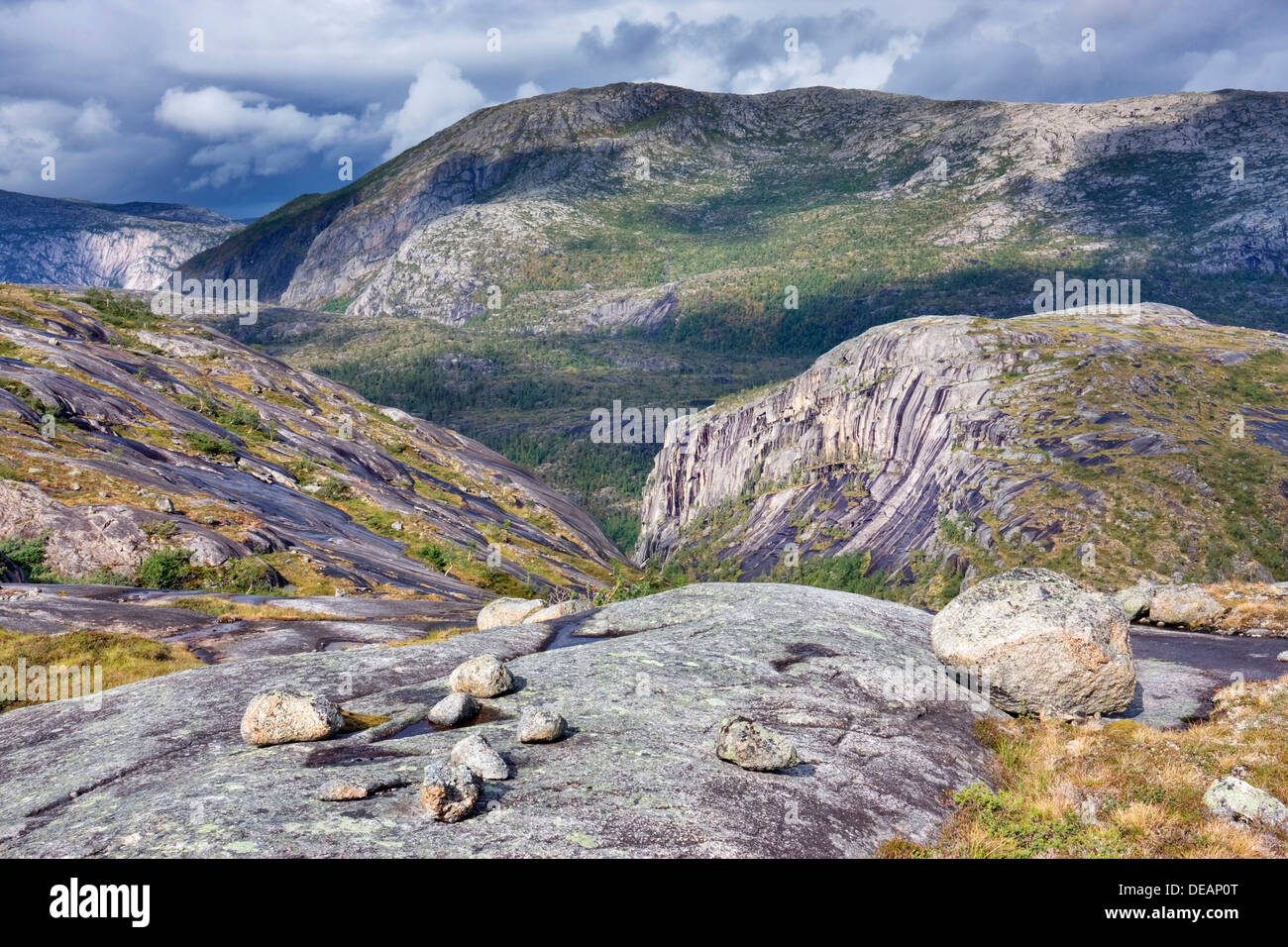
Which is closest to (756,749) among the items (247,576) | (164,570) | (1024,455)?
(247,576)

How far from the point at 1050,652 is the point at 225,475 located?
2263 inches

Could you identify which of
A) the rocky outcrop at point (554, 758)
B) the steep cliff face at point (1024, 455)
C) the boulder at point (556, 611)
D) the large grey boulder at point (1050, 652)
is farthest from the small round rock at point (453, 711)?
the steep cliff face at point (1024, 455)

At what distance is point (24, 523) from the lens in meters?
39.0

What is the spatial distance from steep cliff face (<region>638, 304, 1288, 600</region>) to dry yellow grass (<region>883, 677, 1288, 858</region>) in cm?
9731

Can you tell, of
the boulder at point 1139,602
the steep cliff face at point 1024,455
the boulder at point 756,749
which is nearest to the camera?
the boulder at point 756,749

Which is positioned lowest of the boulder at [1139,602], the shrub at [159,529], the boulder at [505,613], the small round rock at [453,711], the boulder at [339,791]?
the boulder at [1139,602]

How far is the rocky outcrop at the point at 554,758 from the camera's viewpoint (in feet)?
39.8

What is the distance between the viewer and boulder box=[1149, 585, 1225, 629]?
33.6 m

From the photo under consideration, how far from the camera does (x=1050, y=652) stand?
21.6 m

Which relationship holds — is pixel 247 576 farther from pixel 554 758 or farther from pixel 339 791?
pixel 339 791

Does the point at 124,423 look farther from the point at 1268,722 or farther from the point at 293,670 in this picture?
the point at 1268,722

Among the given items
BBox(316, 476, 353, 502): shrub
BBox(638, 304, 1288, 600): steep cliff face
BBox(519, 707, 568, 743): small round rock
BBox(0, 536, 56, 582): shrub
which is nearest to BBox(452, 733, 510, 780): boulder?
BBox(519, 707, 568, 743): small round rock

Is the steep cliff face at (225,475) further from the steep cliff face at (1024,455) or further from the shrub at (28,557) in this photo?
the steep cliff face at (1024,455)

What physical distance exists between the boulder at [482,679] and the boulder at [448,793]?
618cm
